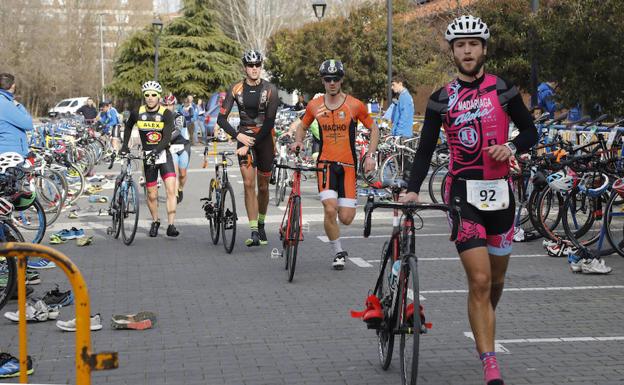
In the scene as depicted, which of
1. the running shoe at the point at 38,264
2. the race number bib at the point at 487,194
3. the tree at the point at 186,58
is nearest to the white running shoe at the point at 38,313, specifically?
the running shoe at the point at 38,264

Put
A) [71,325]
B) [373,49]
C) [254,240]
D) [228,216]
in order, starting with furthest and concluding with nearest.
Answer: [373,49] → [254,240] → [228,216] → [71,325]

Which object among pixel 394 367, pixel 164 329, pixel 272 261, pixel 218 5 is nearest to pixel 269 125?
pixel 272 261

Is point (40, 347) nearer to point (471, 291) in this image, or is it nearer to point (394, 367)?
point (394, 367)

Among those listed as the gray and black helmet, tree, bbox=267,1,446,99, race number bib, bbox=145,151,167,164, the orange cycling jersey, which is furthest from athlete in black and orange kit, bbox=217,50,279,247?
tree, bbox=267,1,446,99

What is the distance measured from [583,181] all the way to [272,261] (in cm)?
339

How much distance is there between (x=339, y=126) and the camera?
406 inches

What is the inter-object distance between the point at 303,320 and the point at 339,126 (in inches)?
→ 113

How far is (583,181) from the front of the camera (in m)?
11.1

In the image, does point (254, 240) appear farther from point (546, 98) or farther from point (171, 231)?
point (546, 98)

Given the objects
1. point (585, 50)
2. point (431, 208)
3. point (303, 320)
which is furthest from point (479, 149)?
point (585, 50)

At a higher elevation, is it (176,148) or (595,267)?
(176,148)

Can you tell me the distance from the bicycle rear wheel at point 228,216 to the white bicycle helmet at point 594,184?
150 inches

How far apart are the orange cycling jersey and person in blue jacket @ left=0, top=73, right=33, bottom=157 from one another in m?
3.62

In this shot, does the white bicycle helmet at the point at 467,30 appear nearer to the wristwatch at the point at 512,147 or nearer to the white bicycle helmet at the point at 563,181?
the wristwatch at the point at 512,147
